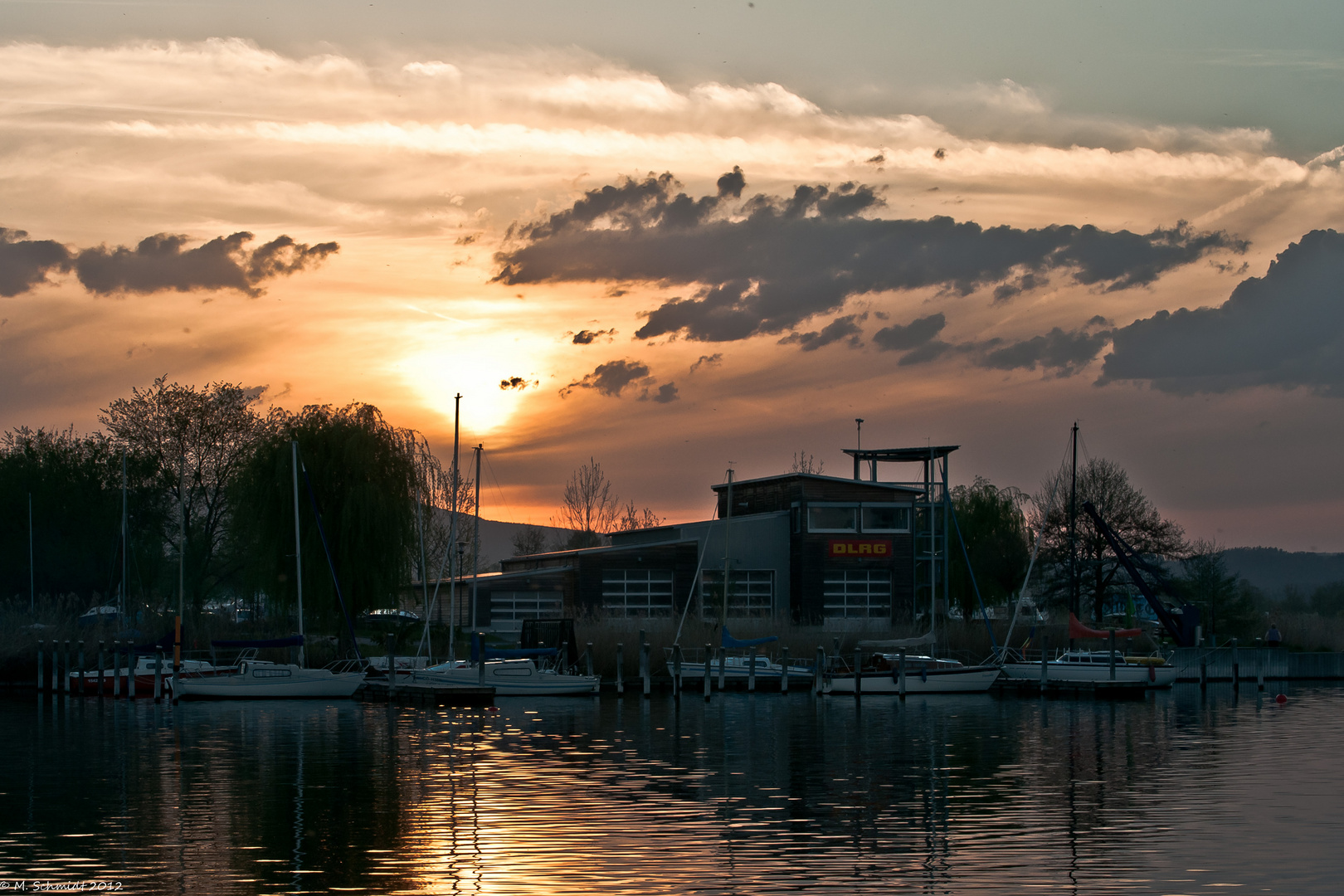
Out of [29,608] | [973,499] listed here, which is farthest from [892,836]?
[973,499]

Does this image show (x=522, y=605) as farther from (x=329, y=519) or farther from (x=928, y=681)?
(x=928, y=681)

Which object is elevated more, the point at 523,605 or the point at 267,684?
the point at 523,605

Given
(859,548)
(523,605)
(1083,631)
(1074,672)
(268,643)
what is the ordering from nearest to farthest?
1. (268,643)
2. (1074,672)
3. (1083,631)
4. (859,548)
5. (523,605)

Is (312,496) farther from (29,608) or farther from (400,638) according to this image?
(29,608)

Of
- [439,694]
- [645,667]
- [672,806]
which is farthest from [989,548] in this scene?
[672,806]

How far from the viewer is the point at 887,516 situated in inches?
3076

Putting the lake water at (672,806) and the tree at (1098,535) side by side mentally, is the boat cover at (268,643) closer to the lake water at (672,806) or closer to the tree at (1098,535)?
the lake water at (672,806)

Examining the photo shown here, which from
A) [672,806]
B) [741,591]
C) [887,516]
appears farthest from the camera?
[741,591]

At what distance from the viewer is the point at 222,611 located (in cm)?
7881

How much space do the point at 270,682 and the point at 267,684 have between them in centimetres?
12

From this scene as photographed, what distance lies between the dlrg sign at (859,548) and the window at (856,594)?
94cm

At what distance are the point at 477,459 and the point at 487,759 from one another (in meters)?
39.2

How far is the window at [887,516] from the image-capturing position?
256 feet

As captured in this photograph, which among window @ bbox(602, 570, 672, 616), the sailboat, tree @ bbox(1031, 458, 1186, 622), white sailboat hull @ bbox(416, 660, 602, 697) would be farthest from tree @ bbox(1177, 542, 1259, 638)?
the sailboat
